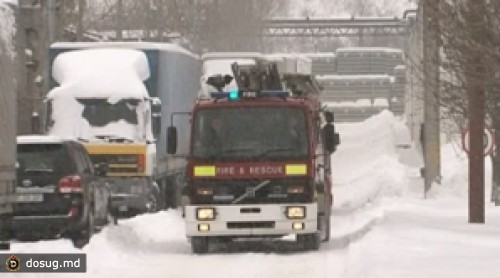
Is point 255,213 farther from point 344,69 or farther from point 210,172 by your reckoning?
point 344,69

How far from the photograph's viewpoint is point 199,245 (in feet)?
68.6

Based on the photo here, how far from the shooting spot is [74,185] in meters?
20.8

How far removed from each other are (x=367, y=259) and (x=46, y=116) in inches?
541

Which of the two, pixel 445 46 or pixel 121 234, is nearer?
pixel 445 46

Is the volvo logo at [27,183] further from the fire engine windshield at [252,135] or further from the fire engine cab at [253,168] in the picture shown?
the fire engine windshield at [252,135]

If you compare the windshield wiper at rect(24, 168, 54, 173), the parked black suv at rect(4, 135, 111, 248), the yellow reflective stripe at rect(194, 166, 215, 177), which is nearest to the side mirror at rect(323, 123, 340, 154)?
the yellow reflective stripe at rect(194, 166, 215, 177)

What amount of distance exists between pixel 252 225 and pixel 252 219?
0.14 metres

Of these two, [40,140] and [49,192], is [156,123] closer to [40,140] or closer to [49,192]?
[40,140]

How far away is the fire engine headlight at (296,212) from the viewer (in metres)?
20.1

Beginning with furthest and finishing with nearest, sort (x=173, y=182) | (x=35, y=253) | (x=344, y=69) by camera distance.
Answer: (x=344, y=69) < (x=173, y=182) < (x=35, y=253)

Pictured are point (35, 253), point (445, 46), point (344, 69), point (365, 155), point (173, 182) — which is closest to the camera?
point (35, 253)

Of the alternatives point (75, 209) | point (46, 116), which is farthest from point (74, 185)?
point (46, 116)

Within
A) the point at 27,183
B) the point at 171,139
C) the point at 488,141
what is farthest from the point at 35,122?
the point at 488,141

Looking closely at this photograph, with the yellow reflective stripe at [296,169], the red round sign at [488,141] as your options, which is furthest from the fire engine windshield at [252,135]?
the red round sign at [488,141]
